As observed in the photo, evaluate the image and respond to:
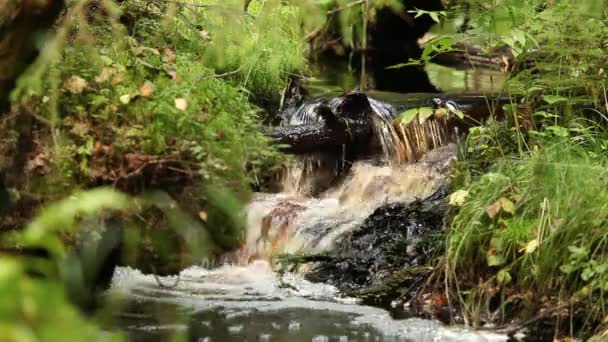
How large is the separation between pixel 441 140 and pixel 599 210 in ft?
10.4

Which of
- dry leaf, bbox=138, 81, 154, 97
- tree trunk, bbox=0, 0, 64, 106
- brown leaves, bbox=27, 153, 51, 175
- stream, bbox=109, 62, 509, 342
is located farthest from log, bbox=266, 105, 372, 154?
tree trunk, bbox=0, 0, 64, 106

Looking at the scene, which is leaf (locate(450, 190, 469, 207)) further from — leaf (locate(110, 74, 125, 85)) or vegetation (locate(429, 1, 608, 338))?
leaf (locate(110, 74, 125, 85))

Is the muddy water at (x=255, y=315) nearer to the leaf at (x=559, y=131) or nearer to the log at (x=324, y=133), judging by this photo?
the leaf at (x=559, y=131)

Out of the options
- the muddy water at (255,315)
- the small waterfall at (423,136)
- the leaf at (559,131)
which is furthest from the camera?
the small waterfall at (423,136)

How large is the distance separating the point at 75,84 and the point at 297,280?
78.7 inches

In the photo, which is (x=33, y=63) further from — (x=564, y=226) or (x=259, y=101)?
(x=259, y=101)

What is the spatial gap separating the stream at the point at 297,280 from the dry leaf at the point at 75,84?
2.87 ft

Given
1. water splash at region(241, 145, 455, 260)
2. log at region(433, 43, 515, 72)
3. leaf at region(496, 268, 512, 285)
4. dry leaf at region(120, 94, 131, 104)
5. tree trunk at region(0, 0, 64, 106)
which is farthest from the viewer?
log at region(433, 43, 515, 72)

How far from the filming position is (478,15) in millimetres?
4641

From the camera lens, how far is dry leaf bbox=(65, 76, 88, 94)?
130 inches

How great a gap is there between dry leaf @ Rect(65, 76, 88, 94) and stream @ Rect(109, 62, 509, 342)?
87 cm

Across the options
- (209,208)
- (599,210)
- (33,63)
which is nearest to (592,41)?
(599,210)

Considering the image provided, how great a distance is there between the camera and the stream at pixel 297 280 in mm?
3904

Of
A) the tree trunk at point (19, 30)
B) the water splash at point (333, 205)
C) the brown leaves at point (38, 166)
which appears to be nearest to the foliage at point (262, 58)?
the water splash at point (333, 205)
